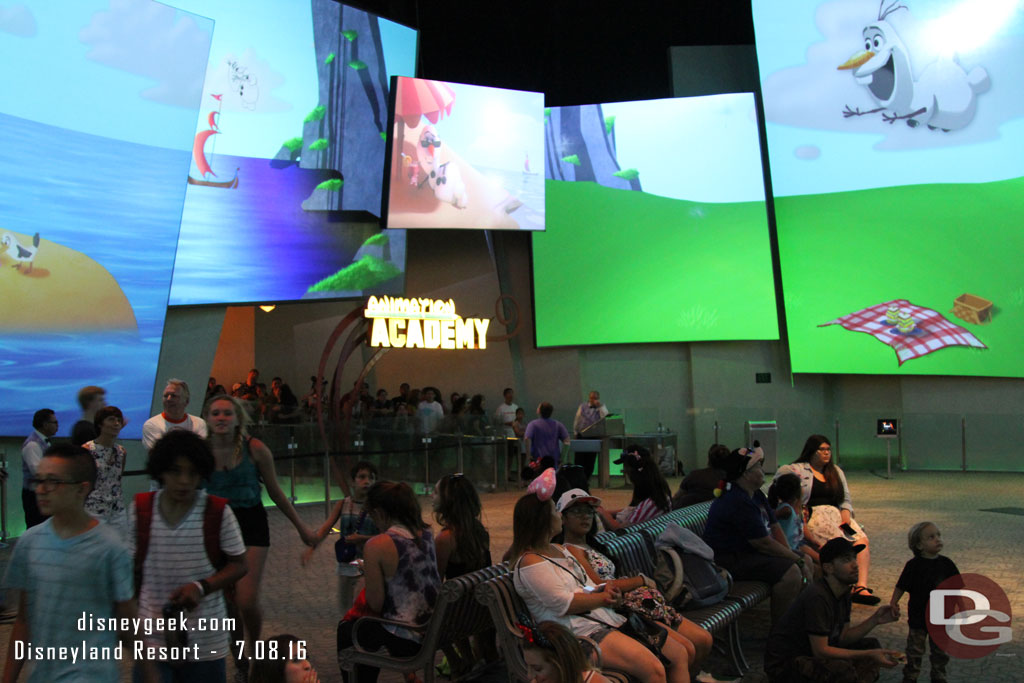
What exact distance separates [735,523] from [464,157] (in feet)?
41.6

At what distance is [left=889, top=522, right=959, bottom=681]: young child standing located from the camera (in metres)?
5.41

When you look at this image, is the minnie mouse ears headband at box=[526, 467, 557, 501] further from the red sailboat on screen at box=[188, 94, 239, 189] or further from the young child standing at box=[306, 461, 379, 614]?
the red sailboat on screen at box=[188, 94, 239, 189]

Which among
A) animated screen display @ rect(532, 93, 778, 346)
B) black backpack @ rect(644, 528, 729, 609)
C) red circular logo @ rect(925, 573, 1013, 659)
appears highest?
animated screen display @ rect(532, 93, 778, 346)

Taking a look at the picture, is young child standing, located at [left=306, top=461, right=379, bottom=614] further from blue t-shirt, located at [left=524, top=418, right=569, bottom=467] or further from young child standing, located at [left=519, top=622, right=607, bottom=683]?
blue t-shirt, located at [left=524, top=418, right=569, bottom=467]

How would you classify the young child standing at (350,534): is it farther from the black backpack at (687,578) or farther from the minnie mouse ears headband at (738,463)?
the minnie mouse ears headband at (738,463)

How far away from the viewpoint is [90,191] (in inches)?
445

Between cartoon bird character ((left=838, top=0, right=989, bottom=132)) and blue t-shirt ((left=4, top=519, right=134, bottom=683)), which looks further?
cartoon bird character ((left=838, top=0, right=989, bottom=132))

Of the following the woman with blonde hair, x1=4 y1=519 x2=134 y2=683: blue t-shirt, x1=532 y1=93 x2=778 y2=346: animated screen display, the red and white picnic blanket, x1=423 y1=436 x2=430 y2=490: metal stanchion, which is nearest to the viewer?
x1=4 y1=519 x2=134 y2=683: blue t-shirt

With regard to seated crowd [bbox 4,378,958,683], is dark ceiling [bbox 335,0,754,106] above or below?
above

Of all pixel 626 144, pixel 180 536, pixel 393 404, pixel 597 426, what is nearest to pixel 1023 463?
pixel 597 426

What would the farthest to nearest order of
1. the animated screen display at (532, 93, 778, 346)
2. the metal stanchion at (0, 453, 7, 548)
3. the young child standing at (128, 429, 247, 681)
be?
the animated screen display at (532, 93, 778, 346) → the metal stanchion at (0, 453, 7, 548) → the young child standing at (128, 429, 247, 681)

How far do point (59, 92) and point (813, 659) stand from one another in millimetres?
9949

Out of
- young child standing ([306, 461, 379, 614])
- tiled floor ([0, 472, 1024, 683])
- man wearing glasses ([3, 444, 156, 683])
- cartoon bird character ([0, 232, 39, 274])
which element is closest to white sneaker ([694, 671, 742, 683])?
tiled floor ([0, 472, 1024, 683])

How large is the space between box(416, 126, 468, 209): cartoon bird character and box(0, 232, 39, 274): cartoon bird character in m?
7.88
